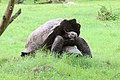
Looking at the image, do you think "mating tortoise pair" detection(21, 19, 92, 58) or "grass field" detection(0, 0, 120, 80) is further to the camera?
"mating tortoise pair" detection(21, 19, 92, 58)

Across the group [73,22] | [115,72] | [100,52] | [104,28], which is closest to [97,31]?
[104,28]

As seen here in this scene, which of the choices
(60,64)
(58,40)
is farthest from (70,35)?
(60,64)

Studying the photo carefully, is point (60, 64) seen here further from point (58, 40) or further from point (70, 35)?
point (70, 35)

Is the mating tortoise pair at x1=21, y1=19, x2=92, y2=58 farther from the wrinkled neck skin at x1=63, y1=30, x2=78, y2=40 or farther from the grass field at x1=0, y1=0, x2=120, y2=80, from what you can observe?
the grass field at x1=0, y1=0, x2=120, y2=80

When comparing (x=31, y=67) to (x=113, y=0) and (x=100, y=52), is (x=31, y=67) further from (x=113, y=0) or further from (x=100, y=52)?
(x=113, y=0)

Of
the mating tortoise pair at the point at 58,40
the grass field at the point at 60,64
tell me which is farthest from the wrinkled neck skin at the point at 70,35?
the grass field at the point at 60,64

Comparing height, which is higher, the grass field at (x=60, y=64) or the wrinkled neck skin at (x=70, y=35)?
the wrinkled neck skin at (x=70, y=35)

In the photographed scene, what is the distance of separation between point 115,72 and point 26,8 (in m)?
13.4

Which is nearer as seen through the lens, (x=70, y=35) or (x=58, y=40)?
(x=58, y=40)

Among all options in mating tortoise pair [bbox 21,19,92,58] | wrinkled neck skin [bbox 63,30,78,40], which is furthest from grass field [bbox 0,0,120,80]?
wrinkled neck skin [bbox 63,30,78,40]

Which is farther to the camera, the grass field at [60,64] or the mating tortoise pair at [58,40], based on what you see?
the mating tortoise pair at [58,40]

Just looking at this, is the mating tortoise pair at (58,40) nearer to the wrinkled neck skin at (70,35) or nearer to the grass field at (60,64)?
the wrinkled neck skin at (70,35)

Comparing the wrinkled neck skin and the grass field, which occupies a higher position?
the wrinkled neck skin

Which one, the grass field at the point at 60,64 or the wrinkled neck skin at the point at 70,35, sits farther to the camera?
the wrinkled neck skin at the point at 70,35
